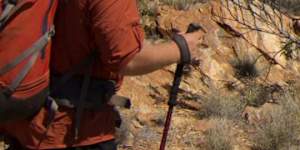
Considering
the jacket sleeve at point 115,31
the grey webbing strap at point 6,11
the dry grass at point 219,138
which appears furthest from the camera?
the dry grass at point 219,138

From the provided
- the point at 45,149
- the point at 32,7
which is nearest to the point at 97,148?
the point at 45,149

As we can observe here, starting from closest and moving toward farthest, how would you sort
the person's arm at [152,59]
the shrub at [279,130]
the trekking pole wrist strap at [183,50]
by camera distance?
the person's arm at [152,59] < the trekking pole wrist strap at [183,50] < the shrub at [279,130]

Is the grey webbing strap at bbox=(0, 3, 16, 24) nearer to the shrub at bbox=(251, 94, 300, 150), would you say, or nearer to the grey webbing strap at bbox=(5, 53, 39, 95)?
the grey webbing strap at bbox=(5, 53, 39, 95)

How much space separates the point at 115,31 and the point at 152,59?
25 cm

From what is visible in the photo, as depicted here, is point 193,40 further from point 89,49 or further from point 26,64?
point 26,64

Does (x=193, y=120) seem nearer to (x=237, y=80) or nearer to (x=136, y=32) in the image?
(x=237, y=80)

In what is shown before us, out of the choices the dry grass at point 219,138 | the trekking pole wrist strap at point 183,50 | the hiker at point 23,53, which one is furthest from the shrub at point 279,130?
the hiker at point 23,53

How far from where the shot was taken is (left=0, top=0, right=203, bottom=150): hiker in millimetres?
2441

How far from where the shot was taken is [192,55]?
274 cm

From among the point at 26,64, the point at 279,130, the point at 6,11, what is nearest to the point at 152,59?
the point at 26,64

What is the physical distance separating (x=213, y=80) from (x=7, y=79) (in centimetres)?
580

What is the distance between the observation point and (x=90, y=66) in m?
2.58

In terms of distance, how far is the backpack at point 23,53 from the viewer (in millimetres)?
2300

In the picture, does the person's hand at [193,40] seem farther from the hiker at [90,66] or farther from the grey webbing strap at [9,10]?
the grey webbing strap at [9,10]
